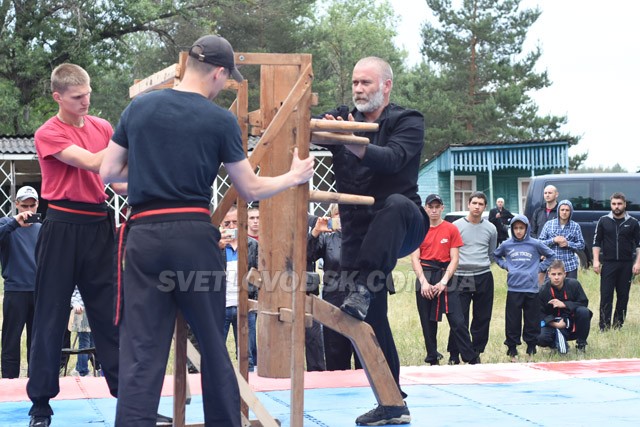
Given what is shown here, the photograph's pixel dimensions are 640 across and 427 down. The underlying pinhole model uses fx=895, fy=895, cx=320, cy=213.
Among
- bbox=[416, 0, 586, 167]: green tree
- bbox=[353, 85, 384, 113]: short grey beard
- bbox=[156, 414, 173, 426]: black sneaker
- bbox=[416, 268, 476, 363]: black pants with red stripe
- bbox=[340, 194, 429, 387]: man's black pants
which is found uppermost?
bbox=[416, 0, 586, 167]: green tree

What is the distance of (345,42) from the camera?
53719 mm

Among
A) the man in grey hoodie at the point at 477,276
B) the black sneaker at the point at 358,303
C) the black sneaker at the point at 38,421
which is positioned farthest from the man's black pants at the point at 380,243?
the man in grey hoodie at the point at 477,276

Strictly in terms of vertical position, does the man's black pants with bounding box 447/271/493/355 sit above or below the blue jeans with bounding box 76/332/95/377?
above

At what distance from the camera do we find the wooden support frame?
426 centimetres

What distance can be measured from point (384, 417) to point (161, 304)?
1605 millimetres

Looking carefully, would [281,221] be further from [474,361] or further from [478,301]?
[478,301]

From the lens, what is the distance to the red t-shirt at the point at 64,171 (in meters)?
4.52

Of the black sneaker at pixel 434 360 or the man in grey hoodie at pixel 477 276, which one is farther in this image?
the man in grey hoodie at pixel 477 276

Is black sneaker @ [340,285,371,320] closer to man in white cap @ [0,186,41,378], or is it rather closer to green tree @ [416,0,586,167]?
man in white cap @ [0,186,41,378]

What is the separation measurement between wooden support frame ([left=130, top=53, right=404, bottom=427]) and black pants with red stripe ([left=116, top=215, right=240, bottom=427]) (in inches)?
17.9

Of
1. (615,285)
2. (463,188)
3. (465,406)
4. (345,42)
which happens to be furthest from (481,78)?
(465,406)

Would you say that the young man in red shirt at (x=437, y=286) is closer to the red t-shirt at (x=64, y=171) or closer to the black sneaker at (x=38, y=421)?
the red t-shirt at (x=64, y=171)

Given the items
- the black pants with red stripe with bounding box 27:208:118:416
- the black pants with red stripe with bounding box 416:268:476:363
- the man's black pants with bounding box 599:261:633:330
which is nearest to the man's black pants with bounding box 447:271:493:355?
the black pants with red stripe with bounding box 416:268:476:363

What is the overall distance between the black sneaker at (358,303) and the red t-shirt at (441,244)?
487 cm
